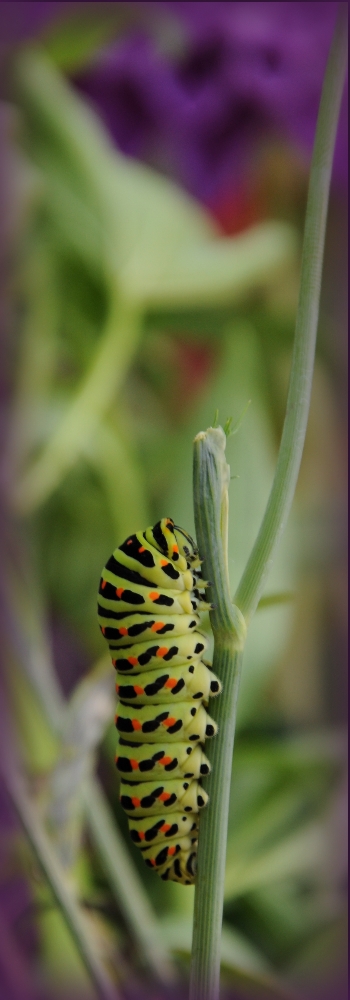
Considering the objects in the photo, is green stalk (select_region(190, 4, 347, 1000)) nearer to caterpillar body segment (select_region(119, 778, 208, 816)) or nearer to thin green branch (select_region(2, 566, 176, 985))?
caterpillar body segment (select_region(119, 778, 208, 816))

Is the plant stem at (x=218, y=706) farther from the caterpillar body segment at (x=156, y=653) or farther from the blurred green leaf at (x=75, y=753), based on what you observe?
the blurred green leaf at (x=75, y=753)

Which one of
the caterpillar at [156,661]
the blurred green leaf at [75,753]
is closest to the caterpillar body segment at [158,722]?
the caterpillar at [156,661]

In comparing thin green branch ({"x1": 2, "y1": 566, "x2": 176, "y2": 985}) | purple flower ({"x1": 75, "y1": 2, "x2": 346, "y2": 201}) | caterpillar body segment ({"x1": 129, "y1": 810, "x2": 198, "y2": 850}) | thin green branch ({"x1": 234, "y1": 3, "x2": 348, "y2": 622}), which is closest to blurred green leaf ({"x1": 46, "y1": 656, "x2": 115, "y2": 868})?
thin green branch ({"x1": 2, "y1": 566, "x2": 176, "y2": 985})

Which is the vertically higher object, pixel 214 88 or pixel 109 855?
pixel 214 88

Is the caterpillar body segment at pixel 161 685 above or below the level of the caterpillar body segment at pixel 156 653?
below

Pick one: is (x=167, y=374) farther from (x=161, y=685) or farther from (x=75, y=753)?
(x=161, y=685)

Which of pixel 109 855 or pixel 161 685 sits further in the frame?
pixel 109 855

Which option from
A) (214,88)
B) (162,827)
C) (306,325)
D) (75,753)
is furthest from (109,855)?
(214,88)
